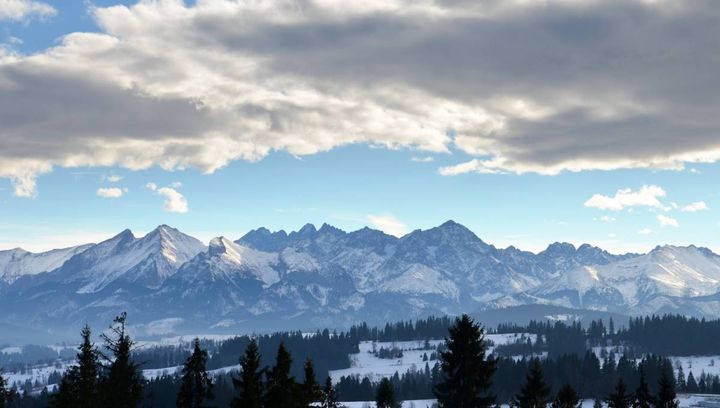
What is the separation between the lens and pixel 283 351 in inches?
2255

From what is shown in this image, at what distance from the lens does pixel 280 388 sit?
54094mm

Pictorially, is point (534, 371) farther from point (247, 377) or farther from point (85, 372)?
point (85, 372)

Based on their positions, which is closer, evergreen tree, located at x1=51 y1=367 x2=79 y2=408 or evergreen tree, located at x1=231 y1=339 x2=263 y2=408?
evergreen tree, located at x1=231 y1=339 x2=263 y2=408

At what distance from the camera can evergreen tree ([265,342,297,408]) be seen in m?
53.7

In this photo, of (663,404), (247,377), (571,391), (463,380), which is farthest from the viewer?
Answer: (663,404)

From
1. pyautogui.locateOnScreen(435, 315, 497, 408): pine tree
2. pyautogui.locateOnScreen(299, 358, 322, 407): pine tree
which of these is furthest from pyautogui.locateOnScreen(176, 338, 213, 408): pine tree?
pyautogui.locateOnScreen(435, 315, 497, 408): pine tree

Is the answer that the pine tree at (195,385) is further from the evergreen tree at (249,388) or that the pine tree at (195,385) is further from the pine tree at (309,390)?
the evergreen tree at (249,388)

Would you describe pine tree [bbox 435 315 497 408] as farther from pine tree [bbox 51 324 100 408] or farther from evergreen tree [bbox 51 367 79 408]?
evergreen tree [bbox 51 367 79 408]

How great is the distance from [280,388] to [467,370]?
12.9 m

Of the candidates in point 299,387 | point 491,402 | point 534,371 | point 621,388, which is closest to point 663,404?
point 621,388

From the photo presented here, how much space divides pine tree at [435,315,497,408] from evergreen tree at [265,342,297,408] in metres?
10.5

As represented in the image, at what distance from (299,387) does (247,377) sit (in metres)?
4.10

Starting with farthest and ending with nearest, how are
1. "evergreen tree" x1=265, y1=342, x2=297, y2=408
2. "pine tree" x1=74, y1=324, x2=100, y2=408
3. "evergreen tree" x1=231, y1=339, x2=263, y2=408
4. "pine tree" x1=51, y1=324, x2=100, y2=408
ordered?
"pine tree" x1=51, y1=324, x2=100, y2=408, "pine tree" x1=74, y1=324, x2=100, y2=408, "evergreen tree" x1=265, y1=342, x2=297, y2=408, "evergreen tree" x1=231, y1=339, x2=263, y2=408

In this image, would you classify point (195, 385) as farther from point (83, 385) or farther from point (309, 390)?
point (309, 390)
